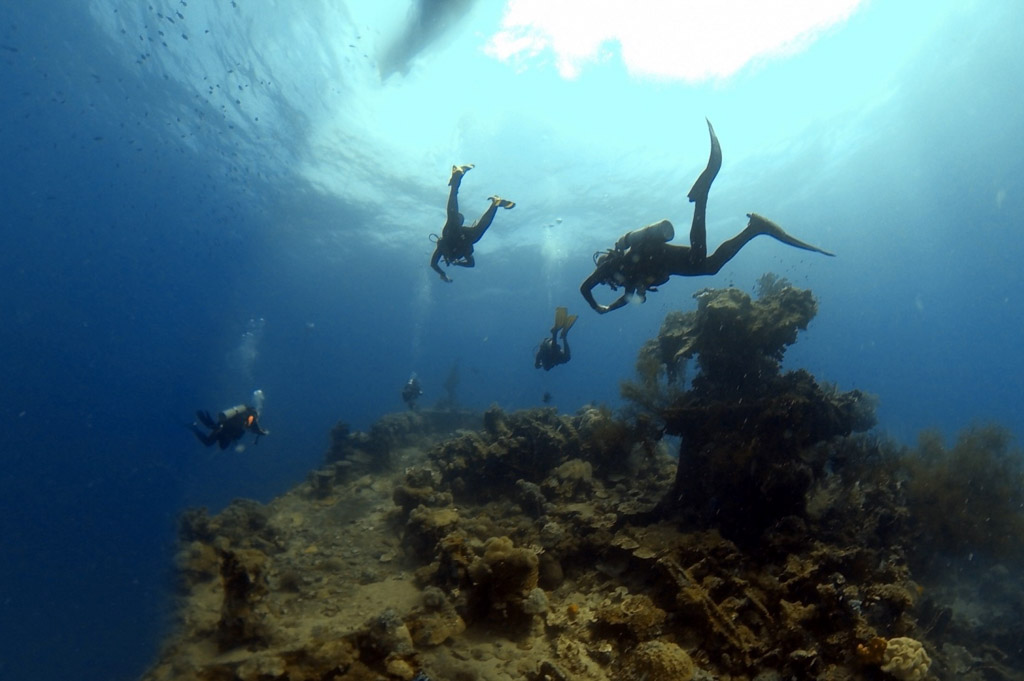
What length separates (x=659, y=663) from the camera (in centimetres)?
396

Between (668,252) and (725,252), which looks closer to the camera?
(725,252)

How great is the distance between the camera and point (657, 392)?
30.8 feet

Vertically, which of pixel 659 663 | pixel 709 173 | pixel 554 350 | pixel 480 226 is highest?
pixel 480 226

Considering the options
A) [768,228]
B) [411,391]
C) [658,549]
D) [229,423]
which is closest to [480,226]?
[768,228]

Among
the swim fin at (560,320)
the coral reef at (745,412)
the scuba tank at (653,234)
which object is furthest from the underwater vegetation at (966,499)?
the swim fin at (560,320)

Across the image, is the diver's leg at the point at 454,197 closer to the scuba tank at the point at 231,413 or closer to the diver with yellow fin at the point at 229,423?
the diver with yellow fin at the point at 229,423

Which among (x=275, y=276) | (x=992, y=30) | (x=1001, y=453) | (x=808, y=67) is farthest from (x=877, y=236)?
(x=275, y=276)

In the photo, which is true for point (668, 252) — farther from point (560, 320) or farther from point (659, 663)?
point (659, 663)

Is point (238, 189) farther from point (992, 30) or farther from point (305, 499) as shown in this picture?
point (992, 30)

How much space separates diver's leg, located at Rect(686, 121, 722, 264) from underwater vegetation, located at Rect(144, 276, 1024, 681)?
2.04m

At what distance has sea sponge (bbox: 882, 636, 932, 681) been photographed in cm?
382

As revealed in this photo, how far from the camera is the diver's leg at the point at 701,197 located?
6.63m

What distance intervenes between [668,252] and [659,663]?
218 inches

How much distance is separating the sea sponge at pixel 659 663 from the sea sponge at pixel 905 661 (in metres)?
1.55
